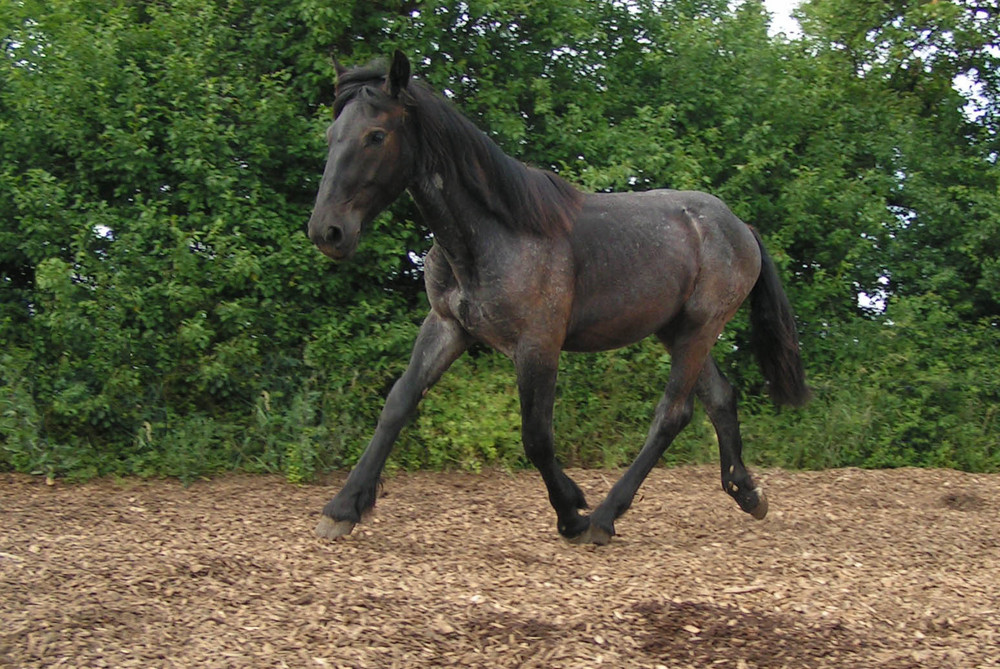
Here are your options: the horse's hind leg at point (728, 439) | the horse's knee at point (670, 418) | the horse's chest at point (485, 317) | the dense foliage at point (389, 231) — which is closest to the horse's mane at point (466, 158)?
the horse's chest at point (485, 317)

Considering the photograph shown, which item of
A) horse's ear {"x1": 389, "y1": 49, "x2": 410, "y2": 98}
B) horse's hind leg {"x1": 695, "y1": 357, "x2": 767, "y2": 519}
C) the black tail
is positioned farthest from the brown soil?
horse's ear {"x1": 389, "y1": 49, "x2": 410, "y2": 98}

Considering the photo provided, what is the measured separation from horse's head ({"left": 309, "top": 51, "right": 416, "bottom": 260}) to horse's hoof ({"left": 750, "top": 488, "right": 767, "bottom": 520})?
2801 millimetres

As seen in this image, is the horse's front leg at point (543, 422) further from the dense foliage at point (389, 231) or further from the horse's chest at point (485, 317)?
the dense foliage at point (389, 231)

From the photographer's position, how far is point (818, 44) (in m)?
11.0

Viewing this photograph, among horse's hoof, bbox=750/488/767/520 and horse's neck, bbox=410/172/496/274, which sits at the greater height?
horse's neck, bbox=410/172/496/274

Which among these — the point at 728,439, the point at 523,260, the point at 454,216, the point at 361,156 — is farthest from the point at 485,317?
the point at 728,439

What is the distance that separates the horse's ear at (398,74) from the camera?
4.61 m

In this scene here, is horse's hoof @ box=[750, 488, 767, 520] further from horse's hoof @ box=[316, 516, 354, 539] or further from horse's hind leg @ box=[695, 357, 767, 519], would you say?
horse's hoof @ box=[316, 516, 354, 539]

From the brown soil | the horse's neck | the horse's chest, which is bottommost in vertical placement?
the brown soil

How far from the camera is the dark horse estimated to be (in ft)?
15.4

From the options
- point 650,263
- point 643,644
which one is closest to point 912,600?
point 643,644

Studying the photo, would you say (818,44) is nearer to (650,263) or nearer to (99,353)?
(650,263)

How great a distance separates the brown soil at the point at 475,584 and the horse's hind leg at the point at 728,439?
0.53 feet

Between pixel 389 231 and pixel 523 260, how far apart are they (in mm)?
3290
